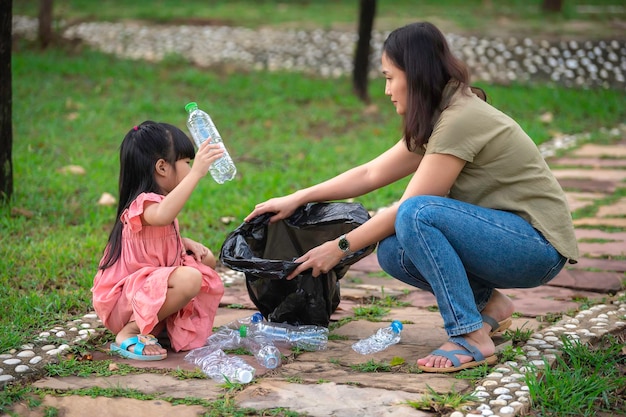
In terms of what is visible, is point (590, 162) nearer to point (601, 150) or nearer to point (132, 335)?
point (601, 150)

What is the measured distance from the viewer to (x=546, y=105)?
364 inches

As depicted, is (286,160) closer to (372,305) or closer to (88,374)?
(372,305)

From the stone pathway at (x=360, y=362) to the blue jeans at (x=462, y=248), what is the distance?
0.27 m

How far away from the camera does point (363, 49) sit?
9.39m

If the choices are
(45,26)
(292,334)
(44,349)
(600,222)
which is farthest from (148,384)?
(45,26)

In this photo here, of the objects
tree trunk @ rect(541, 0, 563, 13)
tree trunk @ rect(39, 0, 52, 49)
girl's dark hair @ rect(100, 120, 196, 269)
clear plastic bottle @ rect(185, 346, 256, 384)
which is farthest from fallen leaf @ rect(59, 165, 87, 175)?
tree trunk @ rect(541, 0, 563, 13)

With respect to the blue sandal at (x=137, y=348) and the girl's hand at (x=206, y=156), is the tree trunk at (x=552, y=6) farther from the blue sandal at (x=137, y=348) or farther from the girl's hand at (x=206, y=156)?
the blue sandal at (x=137, y=348)

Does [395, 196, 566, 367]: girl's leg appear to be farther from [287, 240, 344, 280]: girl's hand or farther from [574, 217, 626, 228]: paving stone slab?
[574, 217, 626, 228]: paving stone slab

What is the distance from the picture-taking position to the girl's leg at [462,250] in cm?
304

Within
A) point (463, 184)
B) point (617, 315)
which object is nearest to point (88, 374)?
point (463, 184)

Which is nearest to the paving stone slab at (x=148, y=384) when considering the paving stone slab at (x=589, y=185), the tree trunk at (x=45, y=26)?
the paving stone slab at (x=589, y=185)

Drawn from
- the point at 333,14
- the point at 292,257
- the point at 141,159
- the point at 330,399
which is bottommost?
the point at 330,399

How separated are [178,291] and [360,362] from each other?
2.48 ft

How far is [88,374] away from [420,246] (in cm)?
131
